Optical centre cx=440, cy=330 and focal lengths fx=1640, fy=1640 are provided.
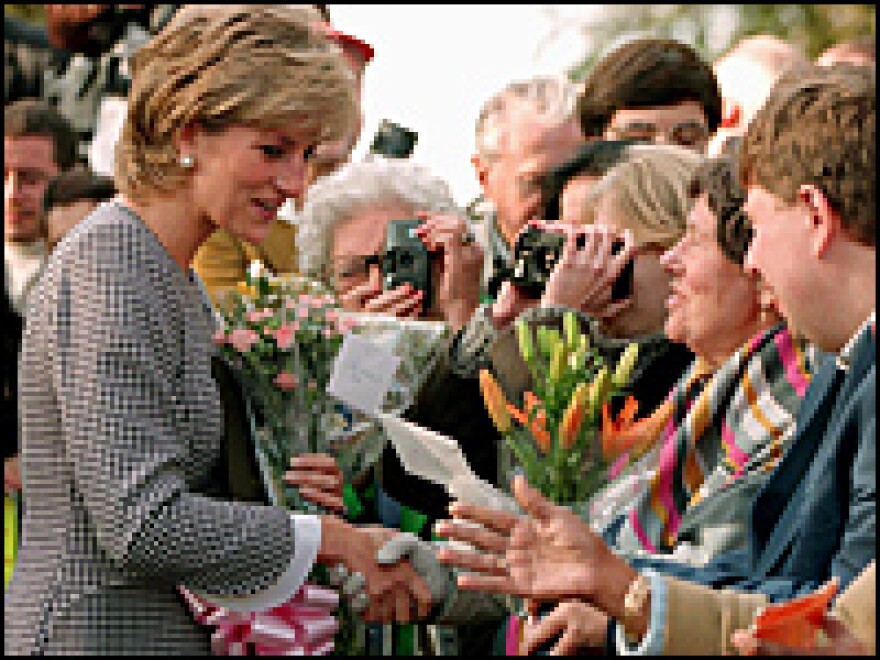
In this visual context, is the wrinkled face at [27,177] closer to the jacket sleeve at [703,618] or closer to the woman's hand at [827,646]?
the jacket sleeve at [703,618]

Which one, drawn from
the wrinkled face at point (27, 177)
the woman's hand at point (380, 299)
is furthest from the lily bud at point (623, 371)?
the wrinkled face at point (27, 177)

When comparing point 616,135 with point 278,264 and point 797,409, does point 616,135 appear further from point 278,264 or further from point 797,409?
point 797,409

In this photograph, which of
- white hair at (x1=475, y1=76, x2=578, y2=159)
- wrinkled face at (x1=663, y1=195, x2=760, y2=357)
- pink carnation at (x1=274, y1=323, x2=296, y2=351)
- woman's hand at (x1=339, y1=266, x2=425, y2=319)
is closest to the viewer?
pink carnation at (x1=274, y1=323, x2=296, y2=351)

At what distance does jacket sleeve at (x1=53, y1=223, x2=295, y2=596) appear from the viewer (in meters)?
2.85

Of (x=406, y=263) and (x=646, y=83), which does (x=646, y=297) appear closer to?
(x=406, y=263)

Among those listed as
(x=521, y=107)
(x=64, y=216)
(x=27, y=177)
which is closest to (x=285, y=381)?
(x=521, y=107)

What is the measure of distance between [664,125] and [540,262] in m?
1.32

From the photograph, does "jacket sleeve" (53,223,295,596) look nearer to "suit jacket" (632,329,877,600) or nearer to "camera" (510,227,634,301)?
"suit jacket" (632,329,877,600)

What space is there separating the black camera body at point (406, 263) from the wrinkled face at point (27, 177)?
2.68 m

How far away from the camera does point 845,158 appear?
8.75ft

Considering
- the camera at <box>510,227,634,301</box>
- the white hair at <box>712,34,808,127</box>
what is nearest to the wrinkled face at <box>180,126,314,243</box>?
the camera at <box>510,227,634,301</box>

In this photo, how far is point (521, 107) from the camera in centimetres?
514

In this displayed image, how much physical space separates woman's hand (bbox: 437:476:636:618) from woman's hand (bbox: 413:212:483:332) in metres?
1.77

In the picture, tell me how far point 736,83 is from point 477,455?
2911mm
